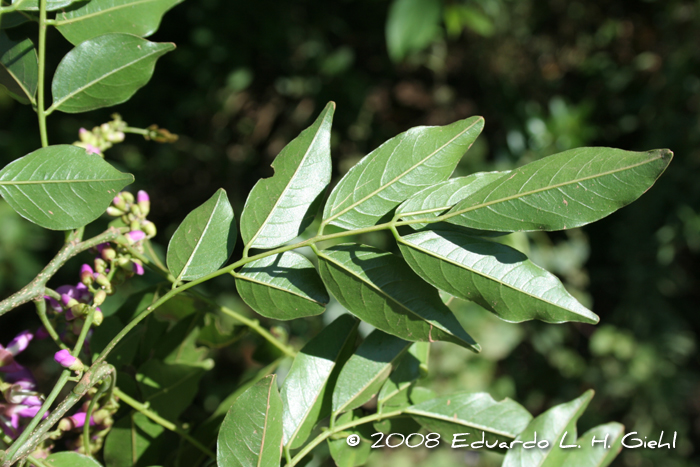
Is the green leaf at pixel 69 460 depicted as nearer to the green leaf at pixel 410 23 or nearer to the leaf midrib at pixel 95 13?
the leaf midrib at pixel 95 13

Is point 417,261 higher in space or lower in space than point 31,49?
lower

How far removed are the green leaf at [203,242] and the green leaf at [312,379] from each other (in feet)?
0.37

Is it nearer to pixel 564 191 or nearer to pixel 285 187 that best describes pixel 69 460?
pixel 285 187

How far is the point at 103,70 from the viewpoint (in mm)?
407

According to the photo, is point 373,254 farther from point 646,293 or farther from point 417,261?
point 646,293

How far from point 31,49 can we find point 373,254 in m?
0.32

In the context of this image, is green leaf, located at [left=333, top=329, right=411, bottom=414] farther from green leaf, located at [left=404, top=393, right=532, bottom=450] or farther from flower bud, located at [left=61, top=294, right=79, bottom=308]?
flower bud, located at [left=61, top=294, right=79, bottom=308]

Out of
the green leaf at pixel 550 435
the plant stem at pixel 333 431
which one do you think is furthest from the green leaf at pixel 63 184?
the green leaf at pixel 550 435

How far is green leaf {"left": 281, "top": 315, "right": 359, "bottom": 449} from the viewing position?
41 centimetres

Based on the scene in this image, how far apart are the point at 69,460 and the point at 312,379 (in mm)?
184

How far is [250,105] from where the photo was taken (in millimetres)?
1864

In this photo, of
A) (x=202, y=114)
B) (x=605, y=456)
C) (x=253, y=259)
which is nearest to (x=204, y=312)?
(x=253, y=259)

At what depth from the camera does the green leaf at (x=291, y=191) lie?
14.3 inches

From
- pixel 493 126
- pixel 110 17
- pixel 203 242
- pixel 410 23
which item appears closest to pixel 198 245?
pixel 203 242
